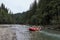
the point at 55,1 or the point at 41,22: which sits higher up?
the point at 55,1

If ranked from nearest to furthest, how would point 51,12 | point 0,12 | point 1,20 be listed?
point 51,12 → point 1,20 → point 0,12

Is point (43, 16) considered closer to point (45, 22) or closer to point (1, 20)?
point (45, 22)

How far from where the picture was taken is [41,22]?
124 meters

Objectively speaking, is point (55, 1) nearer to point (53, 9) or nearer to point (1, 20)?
point (53, 9)

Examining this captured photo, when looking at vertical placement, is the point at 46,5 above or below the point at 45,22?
above

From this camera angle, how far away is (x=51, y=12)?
110 m

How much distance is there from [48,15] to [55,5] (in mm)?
11393

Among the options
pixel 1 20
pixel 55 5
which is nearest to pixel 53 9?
pixel 55 5

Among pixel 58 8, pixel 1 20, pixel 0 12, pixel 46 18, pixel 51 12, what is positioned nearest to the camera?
pixel 58 8

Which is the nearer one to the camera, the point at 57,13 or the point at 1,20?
the point at 57,13

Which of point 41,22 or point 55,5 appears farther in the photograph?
point 41,22

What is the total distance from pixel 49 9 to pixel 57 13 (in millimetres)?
9923

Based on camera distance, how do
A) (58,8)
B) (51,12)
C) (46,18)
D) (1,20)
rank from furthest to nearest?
(1,20) < (46,18) < (51,12) < (58,8)

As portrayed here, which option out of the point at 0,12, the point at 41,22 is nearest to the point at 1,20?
the point at 0,12
